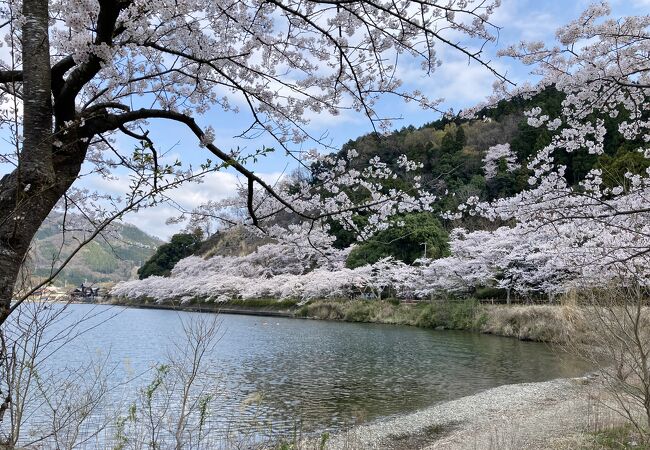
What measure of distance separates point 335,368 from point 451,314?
37.3 feet

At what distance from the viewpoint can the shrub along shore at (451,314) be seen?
18328 millimetres

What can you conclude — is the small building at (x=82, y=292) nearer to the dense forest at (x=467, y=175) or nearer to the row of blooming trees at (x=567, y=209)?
the row of blooming trees at (x=567, y=209)

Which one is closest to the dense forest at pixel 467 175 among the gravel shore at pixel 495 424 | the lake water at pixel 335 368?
the lake water at pixel 335 368

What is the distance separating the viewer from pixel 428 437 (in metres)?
7.87

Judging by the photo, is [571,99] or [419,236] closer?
[571,99]

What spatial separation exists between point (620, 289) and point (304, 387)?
7.72m

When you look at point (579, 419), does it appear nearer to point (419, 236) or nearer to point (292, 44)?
point (292, 44)

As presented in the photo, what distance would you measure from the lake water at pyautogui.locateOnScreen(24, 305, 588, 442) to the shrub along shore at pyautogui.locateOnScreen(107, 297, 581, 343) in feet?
3.20

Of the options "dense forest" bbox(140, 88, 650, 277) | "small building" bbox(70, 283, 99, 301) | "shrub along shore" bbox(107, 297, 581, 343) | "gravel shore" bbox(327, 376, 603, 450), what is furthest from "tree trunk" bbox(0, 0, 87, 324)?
"dense forest" bbox(140, 88, 650, 277)

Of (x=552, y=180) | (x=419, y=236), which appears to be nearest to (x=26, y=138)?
(x=552, y=180)

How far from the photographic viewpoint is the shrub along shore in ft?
60.1

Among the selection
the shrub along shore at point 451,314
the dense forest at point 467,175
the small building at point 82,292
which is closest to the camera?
the small building at point 82,292

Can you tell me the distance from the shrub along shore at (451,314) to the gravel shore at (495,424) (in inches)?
124

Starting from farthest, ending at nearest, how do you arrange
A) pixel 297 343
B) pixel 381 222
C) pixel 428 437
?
pixel 297 343 → pixel 428 437 → pixel 381 222
